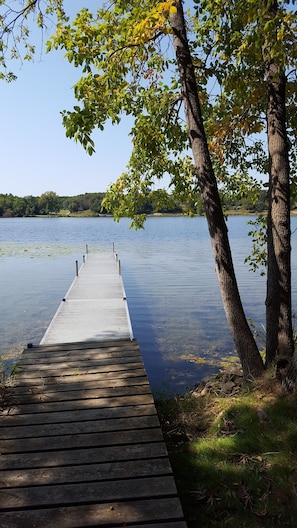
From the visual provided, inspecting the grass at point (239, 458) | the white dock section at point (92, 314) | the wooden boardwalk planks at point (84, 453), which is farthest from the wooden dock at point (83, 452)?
the white dock section at point (92, 314)

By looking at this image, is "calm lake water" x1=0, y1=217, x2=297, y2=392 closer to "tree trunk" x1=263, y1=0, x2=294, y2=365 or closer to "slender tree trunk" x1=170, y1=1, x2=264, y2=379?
"slender tree trunk" x1=170, y1=1, x2=264, y2=379

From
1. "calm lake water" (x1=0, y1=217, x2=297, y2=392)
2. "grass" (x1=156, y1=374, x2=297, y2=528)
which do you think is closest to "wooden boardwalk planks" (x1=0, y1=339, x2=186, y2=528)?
"grass" (x1=156, y1=374, x2=297, y2=528)

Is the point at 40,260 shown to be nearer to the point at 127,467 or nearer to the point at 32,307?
the point at 32,307

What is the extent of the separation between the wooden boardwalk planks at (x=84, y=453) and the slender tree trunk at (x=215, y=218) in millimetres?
1442

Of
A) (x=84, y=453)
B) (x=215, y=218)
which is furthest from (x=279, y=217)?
(x=84, y=453)

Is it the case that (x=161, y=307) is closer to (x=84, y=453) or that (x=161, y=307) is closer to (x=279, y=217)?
(x=279, y=217)

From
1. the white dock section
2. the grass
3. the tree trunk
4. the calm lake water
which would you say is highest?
the tree trunk

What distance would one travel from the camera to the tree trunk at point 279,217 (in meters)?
5.15

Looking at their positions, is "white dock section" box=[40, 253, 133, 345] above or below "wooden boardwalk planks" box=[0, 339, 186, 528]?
below

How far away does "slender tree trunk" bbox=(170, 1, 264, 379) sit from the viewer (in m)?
5.38

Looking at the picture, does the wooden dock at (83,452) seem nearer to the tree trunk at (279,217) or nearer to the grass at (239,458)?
the grass at (239,458)

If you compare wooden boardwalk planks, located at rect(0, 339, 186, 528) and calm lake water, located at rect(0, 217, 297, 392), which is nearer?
wooden boardwalk planks, located at rect(0, 339, 186, 528)

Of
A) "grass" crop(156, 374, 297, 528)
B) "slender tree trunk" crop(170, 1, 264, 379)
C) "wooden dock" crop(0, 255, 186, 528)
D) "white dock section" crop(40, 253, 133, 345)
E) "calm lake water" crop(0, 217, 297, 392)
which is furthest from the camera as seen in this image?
"calm lake water" crop(0, 217, 297, 392)

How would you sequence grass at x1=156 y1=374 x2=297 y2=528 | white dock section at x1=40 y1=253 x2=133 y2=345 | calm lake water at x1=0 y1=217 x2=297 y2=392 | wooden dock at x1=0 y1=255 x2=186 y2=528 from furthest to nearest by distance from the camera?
1. calm lake water at x1=0 y1=217 x2=297 y2=392
2. white dock section at x1=40 y1=253 x2=133 y2=345
3. grass at x1=156 y1=374 x2=297 y2=528
4. wooden dock at x1=0 y1=255 x2=186 y2=528
